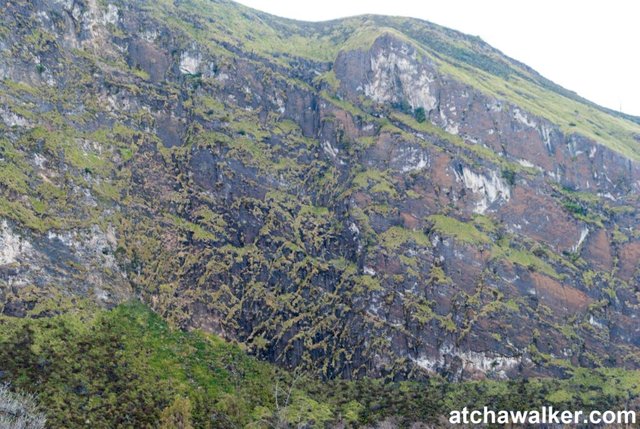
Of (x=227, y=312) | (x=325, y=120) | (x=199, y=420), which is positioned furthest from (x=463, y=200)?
(x=199, y=420)

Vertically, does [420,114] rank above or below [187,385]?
above

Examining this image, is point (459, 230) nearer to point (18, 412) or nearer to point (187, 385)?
point (187, 385)

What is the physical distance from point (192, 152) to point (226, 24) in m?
44.8

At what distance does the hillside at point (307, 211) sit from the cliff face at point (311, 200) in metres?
0.33

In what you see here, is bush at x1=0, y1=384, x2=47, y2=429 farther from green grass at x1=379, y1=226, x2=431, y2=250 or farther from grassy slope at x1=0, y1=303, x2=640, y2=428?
green grass at x1=379, y1=226, x2=431, y2=250

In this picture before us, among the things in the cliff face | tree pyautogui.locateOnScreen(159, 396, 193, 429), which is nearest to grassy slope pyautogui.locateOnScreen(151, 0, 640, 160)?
the cliff face

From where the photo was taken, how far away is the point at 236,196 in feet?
318

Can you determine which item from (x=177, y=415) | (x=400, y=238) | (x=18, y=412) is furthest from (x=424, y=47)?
(x=18, y=412)

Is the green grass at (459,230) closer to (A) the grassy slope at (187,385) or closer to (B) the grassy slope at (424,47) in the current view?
(A) the grassy slope at (187,385)

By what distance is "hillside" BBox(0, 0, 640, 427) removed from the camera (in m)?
79.8

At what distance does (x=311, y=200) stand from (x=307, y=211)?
150 inches

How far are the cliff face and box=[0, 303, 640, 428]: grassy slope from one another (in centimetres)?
311

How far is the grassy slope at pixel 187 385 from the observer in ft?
203

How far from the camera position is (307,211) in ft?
330
